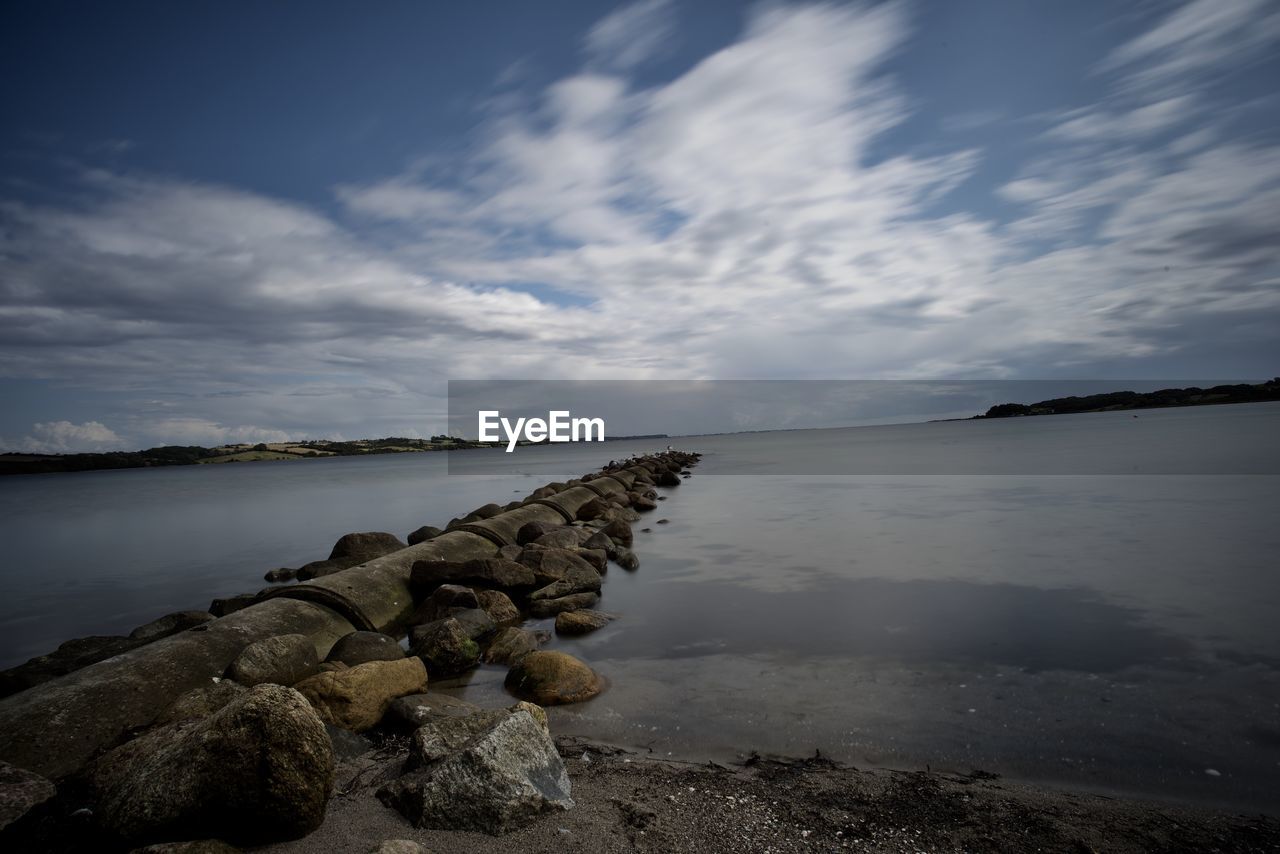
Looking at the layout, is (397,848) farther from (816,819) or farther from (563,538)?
(563,538)

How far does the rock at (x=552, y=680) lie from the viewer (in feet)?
17.8

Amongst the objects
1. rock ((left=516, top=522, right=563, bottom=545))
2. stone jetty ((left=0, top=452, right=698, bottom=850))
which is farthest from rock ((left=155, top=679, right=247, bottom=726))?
rock ((left=516, top=522, right=563, bottom=545))

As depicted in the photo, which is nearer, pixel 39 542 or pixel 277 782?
pixel 277 782

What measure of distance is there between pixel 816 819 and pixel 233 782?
2763 millimetres

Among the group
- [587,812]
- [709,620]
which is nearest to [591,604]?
[709,620]

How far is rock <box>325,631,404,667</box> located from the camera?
604 cm

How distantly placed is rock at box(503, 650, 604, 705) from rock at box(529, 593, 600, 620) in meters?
2.61

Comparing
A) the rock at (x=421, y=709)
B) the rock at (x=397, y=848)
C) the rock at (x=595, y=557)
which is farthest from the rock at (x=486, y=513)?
the rock at (x=397, y=848)

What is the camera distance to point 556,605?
8.59 meters

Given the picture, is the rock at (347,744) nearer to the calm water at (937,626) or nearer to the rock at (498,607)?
the calm water at (937,626)

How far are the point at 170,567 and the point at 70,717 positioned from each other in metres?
13.3

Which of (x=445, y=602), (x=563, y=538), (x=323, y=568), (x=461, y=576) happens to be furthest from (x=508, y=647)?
(x=323, y=568)

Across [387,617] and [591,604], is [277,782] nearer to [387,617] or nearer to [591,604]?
[387,617]

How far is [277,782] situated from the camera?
9.80 ft
